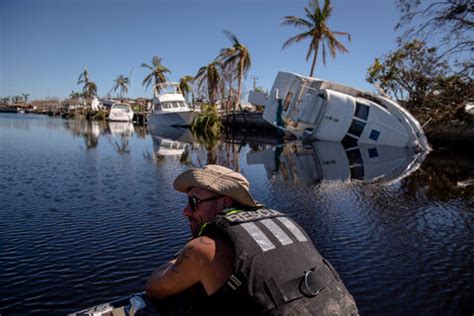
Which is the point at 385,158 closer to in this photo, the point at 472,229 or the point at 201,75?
the point at 472,229

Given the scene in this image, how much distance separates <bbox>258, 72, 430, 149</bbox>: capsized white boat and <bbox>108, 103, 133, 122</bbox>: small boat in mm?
41958

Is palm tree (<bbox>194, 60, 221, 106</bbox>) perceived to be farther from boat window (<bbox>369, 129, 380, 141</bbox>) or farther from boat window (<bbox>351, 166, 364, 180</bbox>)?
boat window (<bbox>351, 166, 364, 180</bbox>)

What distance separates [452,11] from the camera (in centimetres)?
934

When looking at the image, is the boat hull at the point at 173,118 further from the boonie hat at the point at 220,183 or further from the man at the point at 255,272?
the man at the point at 255,272

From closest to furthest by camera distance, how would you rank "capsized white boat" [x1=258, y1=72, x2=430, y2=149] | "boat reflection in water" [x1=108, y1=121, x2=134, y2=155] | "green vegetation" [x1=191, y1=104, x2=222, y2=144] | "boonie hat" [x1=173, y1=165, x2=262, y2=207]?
"boonie hat" [x1=173, y1=165, x2=262, y2=207] → "boat reflection in water" [x1=108, y1=121, x2=134, y2=155] → "capsized white boat" [x1=258, y1=72, x2=430, y2=149] → "green vegetation" [x1=191, y1=104, x2=222, y2=144]

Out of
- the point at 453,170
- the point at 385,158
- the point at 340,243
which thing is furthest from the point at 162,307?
the point at 385,158

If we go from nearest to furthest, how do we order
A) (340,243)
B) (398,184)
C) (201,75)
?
(340,243)
(398,184)
(201,75)

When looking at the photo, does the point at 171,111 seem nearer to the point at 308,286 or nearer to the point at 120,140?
the point at 120,140

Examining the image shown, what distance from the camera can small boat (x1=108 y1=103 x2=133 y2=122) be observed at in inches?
2613

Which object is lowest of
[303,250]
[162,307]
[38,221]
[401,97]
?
[38,221]

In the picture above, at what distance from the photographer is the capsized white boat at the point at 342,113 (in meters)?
26.0

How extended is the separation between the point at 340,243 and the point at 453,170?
530 inches

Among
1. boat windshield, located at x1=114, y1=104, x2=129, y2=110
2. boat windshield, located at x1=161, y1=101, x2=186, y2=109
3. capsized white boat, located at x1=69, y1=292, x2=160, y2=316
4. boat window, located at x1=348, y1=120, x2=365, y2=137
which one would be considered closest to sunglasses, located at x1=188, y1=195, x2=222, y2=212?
capsized white boat, located at x1=69, y1=292, x2=160, y2=316

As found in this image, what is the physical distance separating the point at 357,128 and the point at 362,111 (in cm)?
150
